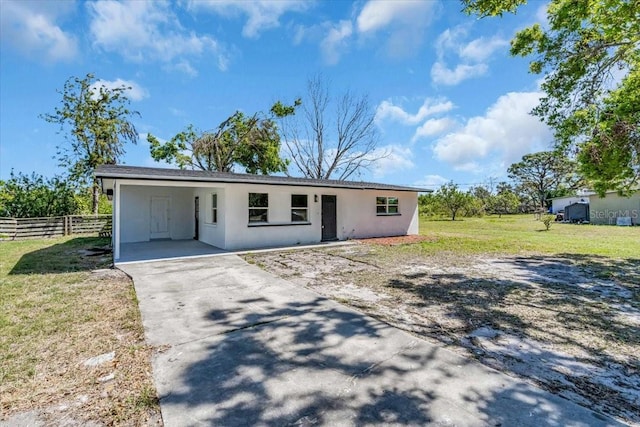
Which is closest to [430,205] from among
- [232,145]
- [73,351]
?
[232,145]

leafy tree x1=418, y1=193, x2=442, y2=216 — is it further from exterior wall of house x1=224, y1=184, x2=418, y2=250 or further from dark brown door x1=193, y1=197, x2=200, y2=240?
dark brown door x1=193, y1=197, x2=200, y2=240

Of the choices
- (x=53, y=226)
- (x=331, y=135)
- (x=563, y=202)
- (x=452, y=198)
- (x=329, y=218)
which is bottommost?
(x=53, y=226)

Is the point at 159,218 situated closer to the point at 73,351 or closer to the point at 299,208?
the point at 299,208

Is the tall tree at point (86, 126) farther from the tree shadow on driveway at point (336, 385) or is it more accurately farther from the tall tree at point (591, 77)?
the tall tree at point (591, 77)

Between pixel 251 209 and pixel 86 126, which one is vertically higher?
pixel 86 126

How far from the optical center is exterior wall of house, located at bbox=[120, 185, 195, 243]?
12.7m

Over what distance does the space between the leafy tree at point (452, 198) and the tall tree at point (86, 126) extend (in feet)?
89.7

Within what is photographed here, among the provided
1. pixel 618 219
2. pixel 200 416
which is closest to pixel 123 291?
pixel 200 416

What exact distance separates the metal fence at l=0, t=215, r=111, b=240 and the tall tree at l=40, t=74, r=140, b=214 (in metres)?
5.01

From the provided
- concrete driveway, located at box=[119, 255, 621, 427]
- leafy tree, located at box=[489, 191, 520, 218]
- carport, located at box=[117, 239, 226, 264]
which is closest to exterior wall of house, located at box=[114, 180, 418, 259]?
carport, located at box=[117, 239, 226, 264]

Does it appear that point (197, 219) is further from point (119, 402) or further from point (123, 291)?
point (119, 402)

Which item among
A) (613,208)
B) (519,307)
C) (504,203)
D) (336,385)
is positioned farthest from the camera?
(504,203)

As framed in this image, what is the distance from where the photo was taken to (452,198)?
28984mm

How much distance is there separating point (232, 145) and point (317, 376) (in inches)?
977
